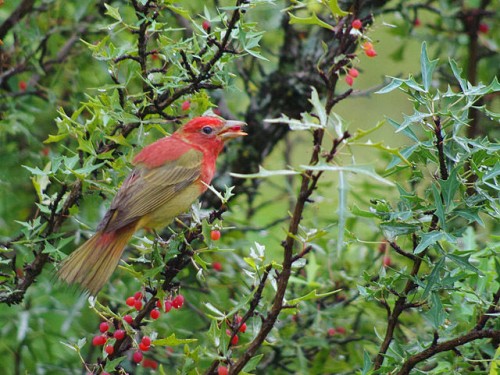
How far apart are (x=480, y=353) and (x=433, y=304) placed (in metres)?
0.53

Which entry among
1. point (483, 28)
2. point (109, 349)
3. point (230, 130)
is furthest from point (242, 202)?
point (109, 349)

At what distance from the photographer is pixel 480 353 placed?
2926mm

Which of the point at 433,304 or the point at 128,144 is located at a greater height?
the point at 128,144

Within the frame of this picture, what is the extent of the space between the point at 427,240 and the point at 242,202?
2.85 m

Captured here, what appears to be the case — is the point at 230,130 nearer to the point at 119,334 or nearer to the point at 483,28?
the point at 119,334

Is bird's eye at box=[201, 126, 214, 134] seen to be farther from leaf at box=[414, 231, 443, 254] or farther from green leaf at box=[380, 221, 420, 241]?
leaf at box=[414, 231, 443, 254]

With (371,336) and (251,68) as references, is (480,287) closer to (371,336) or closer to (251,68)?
(371,336)

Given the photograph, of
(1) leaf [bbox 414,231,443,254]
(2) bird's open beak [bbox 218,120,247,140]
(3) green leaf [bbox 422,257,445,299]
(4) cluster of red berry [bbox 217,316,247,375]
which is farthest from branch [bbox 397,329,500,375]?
(2) bird's open beak [bbox 218,120,247,140]

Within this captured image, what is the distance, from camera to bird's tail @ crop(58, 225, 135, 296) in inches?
122

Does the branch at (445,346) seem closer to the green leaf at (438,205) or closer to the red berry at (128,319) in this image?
the green leaf at (438,205)

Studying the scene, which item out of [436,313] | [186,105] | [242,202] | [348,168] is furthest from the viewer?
[242,202]

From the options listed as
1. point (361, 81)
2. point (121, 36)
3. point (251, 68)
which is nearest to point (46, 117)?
point (121, 36)

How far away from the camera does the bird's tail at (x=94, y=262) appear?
3.10 metres

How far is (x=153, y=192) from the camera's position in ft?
12.0
